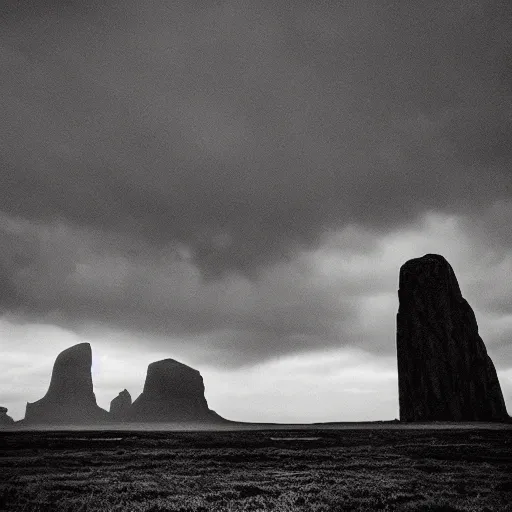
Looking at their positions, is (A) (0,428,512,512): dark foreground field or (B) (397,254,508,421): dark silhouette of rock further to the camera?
(B) (397,254,508,421): dark silhouette of rock

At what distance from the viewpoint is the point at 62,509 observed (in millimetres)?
17281

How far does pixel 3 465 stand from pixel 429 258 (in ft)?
557

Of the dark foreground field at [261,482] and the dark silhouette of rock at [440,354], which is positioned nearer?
the dark foreground field at [261,482]

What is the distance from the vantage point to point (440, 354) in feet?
506

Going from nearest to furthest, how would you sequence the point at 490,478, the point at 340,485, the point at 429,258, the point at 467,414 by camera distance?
1. the point at 340,485
2. the point at 490,478
3. the point at 467,414
4. the point at 429,258

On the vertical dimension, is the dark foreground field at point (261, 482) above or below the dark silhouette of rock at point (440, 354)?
below

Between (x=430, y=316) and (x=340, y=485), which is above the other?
(x=430, y=316)

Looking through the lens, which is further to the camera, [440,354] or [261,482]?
[440,354]

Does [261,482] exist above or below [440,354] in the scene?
below

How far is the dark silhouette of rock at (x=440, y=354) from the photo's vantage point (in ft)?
483

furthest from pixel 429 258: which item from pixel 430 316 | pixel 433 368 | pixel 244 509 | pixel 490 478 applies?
pixel 244 509

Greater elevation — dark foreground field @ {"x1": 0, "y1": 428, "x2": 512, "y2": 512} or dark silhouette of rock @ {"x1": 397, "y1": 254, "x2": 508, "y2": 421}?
dark silhouette of rock @ {"x1": 397, "y1": 254, "x2": 508, "y2": 421}

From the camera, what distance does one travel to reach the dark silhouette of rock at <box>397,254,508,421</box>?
147 m

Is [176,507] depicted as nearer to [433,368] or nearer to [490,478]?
[490,478]
